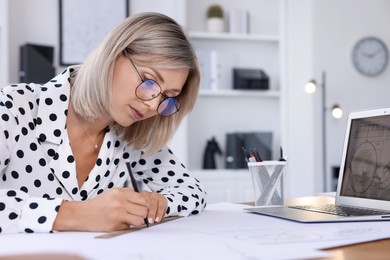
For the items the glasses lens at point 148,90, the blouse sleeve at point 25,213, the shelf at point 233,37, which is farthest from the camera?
the shelf at point 233,37

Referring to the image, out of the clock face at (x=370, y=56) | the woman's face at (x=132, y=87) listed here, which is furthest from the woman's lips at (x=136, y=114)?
the clock face at (x=370, y=56)

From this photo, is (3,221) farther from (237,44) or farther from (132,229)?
(237,44)

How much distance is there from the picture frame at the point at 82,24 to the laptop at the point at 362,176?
268cm

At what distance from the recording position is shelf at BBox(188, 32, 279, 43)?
4.16 m

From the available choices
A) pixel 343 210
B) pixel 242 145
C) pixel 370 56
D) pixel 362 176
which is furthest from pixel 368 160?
pixel 370 56

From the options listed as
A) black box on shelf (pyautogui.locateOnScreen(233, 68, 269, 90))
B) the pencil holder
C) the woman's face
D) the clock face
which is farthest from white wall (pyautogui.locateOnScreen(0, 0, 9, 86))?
the clock face

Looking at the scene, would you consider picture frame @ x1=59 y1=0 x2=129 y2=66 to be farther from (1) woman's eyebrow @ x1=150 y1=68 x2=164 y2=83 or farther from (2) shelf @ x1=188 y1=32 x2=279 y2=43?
(1) woman's eyebrow @ x1=150 y1=68 x2=164 y2=83

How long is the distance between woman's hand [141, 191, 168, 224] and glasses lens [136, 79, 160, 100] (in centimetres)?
24

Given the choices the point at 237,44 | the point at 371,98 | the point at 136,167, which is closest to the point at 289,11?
the point at 237,44

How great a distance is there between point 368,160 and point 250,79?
283 cm

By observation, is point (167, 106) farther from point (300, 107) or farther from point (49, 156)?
point (300, 107)

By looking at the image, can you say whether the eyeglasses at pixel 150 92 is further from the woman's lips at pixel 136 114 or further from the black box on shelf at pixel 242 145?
the black box on shelf at pixel 242 145

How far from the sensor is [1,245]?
984 mm

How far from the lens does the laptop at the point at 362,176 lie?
52.6 inches
